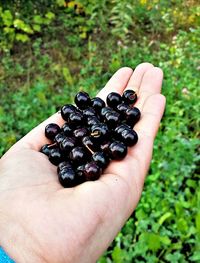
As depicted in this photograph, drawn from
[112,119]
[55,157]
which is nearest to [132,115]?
[112,119]

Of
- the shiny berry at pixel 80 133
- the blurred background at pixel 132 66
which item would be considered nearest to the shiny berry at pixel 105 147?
the shiny berry at pixel 80 133

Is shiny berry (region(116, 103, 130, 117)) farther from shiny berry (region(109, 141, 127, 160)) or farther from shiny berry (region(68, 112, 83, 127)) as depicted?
shiny berry (region(109, 141, 127, 160))

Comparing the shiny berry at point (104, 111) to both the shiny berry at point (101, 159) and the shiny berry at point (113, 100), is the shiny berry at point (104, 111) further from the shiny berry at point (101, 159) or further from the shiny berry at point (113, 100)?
the shiny berry at point (101, 159)

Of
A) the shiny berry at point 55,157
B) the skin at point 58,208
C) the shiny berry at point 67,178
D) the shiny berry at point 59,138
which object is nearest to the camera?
the skin at point 58,208

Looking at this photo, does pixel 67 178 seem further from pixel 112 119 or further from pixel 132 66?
pixel 132 66

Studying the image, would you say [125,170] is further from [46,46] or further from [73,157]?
[46,46]
